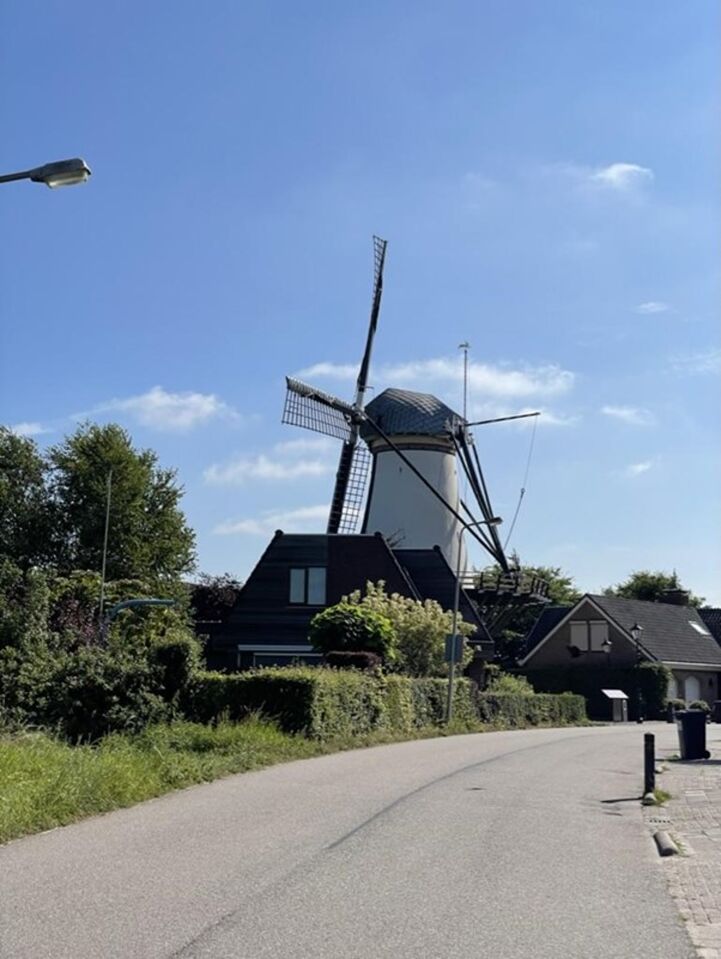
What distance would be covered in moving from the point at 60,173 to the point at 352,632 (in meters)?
22.2

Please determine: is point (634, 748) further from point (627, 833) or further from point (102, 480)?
point (102, 480)

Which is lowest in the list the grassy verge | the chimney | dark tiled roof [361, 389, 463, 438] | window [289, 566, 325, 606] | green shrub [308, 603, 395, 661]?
the grassy verge

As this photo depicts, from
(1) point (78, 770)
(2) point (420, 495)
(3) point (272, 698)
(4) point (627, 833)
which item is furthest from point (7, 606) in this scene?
(2) point (420, 495)

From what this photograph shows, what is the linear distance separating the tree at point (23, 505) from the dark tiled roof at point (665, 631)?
2924 cm

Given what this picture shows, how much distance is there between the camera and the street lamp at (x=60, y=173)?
37.0 feet

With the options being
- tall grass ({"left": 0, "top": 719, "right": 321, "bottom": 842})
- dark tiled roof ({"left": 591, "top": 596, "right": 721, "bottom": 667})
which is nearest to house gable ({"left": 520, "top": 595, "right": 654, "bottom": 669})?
dark tiled roof ({"left": 591, "top": 596, "right": 721, "bottom": 667})

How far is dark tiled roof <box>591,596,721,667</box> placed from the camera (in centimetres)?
5884

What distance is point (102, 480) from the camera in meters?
55.0

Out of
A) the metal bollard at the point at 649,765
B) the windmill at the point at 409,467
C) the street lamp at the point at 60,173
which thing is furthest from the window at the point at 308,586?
the street lamp at the point at 60,173

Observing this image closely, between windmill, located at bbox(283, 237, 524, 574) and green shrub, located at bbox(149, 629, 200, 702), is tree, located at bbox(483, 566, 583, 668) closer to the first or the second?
windmill, located at bbox(283, 237, 524, 574)

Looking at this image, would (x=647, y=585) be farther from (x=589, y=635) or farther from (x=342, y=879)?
(x=342, y=879)

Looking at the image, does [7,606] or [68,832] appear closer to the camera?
[68,832]

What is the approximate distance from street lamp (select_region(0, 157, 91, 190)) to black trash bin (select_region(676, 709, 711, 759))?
61.9 ft

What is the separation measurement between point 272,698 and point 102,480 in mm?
34195
